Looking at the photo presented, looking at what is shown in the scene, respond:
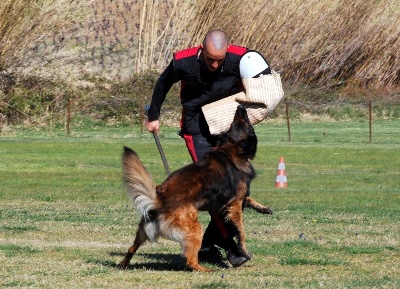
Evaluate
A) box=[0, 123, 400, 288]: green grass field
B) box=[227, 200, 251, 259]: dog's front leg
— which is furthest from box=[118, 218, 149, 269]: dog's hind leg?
box=[227, 200, 251, 259]: dog's front leg

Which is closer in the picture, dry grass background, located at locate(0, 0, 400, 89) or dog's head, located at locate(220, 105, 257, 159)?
dog's head, located at locate(220, 105, 257, 159)

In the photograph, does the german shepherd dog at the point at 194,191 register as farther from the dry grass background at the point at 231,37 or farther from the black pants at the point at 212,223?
the dry grass background at the point at 231,37

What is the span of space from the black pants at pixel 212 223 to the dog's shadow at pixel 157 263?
34 centimetres

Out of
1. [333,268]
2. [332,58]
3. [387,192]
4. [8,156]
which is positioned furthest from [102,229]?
[332,58]

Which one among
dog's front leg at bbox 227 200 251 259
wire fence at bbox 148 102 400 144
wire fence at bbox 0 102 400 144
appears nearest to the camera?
dog's front leg at bbox 227 200 251 259

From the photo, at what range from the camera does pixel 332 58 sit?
1539 inches

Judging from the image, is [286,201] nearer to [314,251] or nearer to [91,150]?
[314,251]

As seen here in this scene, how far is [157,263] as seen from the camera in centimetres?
934

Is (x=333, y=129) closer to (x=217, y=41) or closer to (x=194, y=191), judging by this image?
(x=217, y=41)

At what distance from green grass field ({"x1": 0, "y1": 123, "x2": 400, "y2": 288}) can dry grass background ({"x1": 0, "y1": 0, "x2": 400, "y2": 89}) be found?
10189mm

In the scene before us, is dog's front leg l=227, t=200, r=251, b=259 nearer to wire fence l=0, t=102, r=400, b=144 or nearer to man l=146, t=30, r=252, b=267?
man l=146, t=30, r=252, b=267

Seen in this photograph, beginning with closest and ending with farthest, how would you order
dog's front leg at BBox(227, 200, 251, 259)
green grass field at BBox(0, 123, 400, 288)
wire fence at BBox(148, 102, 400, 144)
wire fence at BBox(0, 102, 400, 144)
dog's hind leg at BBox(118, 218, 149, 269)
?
1. green grass field at BBox(0, 123, 400, 288)
2. dog's hind leg at BBox(118, 218, 149, 269)
3. dog's front leg at BBox(227, 200, 251, 259)
4. wire fence at BBox(148, 102, 400, 144)
5. wire fence at BBox(0, 102, 400, 144)

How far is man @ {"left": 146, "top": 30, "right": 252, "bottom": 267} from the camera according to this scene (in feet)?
29.5

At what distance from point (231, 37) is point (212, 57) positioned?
2816 centimetres
